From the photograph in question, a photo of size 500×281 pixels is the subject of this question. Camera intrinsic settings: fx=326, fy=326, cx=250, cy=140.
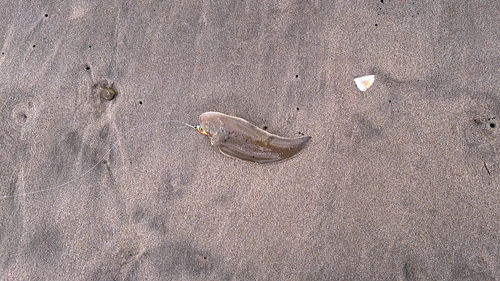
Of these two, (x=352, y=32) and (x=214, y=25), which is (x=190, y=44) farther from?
(x=352, y=32)

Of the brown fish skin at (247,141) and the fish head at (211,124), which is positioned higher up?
the fish head at (211,124)

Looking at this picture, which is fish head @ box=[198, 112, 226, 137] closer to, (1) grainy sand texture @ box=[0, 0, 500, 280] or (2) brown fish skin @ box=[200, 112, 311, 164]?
(2) brown fish skin @ box=[200, 112, 311, 164]

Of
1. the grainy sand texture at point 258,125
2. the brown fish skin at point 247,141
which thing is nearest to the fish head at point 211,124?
the brown fish skin at point 247,141

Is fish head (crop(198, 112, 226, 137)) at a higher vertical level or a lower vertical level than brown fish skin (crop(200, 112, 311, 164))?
higher

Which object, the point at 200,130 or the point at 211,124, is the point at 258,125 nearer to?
the point at 211,124

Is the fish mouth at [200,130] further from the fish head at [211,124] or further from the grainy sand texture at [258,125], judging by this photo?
the grainy sand texture at [258,125]

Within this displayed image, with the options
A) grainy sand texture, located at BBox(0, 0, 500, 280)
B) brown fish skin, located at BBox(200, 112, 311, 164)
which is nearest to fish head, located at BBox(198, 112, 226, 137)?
brown fish skin, located at BBox(200, 112, 311, 164)
